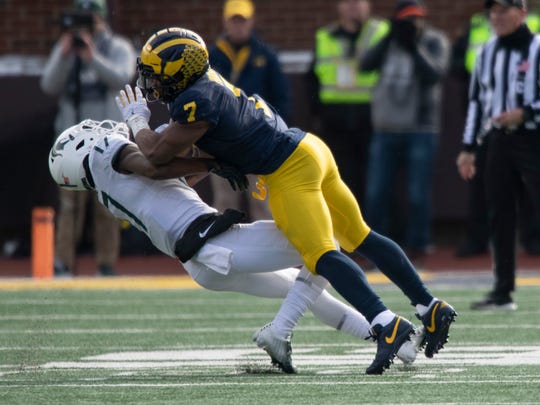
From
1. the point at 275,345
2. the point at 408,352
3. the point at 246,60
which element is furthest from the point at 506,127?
the point at 246,60

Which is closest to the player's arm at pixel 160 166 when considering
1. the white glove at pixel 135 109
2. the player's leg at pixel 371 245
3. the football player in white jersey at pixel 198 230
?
the football player in white jersey at pixel 198 230

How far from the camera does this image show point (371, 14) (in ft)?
49.4

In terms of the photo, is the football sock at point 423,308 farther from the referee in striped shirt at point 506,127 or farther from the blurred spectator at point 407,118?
the blurred spectator at point 407,118

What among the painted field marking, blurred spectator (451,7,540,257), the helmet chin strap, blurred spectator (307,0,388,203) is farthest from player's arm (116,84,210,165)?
blurred spectator (451,7,540,257)

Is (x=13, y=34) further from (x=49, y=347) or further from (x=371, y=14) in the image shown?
(x=49, y=347)

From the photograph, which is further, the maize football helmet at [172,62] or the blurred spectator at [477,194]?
the blurred spectator at [477,194]

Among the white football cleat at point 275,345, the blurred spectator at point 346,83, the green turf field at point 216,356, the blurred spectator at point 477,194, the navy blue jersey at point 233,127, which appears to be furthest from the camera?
the blurred spectator at point 477,194

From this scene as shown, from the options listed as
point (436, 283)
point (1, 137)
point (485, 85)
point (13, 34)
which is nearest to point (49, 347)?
point (485, 85)

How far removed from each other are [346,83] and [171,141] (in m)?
6.49

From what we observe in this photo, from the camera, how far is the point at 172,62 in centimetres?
634

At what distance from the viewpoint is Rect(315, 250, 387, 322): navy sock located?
6281 mm

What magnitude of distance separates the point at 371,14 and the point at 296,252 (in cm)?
884

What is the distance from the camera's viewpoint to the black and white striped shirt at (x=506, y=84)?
9164 mm

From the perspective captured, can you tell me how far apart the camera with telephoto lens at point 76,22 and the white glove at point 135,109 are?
16.7 feet
